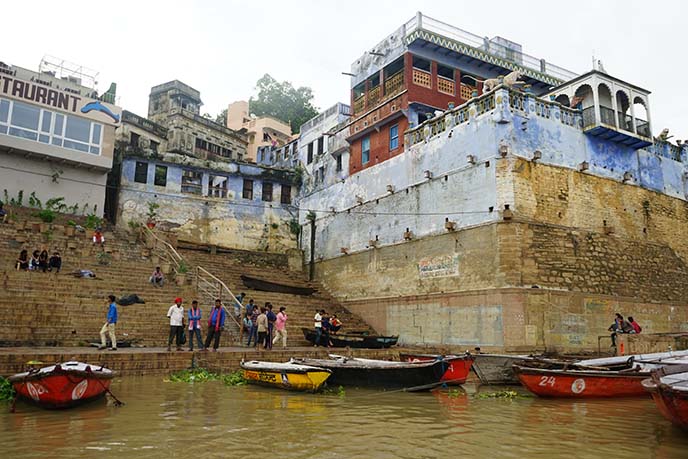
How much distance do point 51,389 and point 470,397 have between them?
8.33 m

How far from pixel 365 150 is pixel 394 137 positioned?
2.35 meters

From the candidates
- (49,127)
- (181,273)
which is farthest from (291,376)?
(49,127)

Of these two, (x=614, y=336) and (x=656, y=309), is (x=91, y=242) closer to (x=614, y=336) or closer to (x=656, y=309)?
(x=614, y=336)

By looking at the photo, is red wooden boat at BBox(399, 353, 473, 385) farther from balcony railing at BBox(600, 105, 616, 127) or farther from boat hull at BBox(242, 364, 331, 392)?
balcony railing at BBox(600, 105, 616, 127)

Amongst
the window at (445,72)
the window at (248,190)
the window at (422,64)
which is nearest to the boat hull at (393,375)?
the window at (422,64)

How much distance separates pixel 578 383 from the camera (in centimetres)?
1172

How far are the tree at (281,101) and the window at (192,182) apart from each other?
93.3ft

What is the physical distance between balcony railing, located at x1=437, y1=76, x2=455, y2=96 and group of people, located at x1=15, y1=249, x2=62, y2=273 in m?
17.4

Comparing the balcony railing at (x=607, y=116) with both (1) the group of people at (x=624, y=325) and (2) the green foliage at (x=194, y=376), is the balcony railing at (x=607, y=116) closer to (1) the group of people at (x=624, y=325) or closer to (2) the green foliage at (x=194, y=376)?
(1) the group of people at (x=624, y=325)

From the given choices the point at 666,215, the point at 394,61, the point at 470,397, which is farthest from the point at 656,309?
the point at 394,61

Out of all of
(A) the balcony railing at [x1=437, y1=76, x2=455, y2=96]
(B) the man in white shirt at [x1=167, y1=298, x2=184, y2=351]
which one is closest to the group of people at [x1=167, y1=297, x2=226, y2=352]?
(B) the man in white shirt at [x1=167, y1=298, x2=184, y2=351]

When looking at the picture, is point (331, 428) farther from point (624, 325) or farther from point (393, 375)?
point (624, 325)

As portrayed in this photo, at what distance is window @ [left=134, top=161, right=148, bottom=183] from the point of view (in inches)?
1141

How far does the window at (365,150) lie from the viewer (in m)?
26.4
